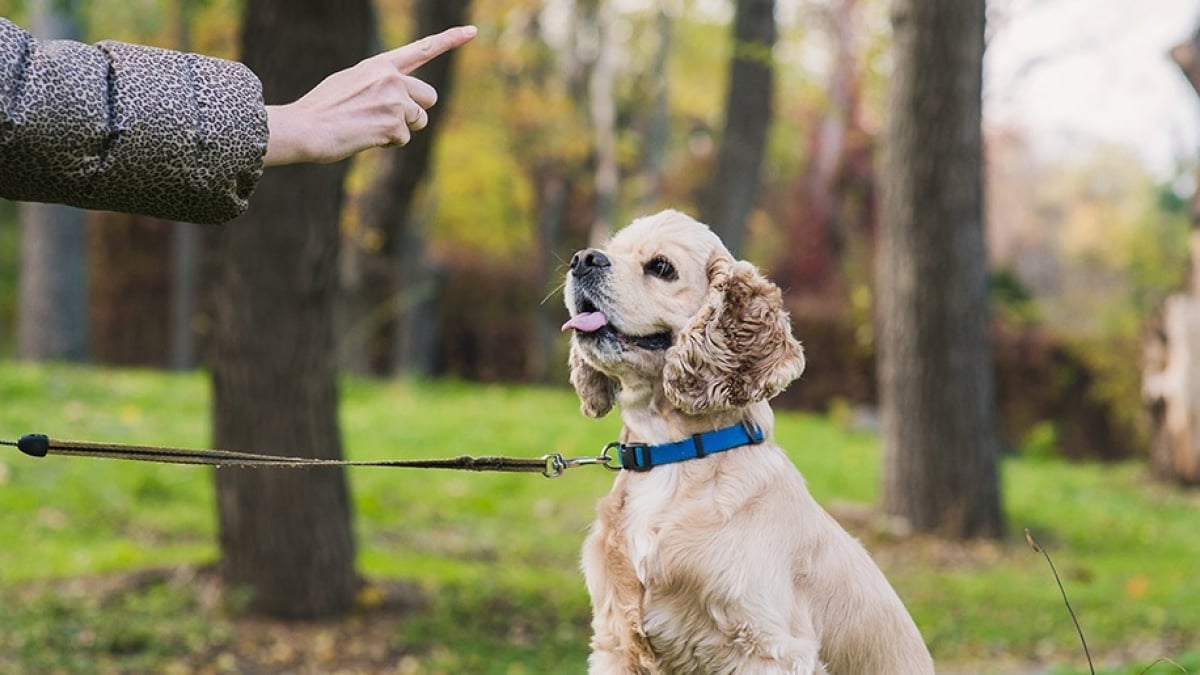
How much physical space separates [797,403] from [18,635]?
56.8 feet

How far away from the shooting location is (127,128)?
2527 millimetres

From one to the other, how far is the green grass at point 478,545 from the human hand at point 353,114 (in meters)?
3.24

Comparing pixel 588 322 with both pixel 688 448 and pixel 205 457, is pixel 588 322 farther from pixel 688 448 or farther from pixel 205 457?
pixel 205 457

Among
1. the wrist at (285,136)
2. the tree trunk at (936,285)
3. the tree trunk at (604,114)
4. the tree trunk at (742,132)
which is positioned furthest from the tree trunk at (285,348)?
the tree trunk at (604,114)

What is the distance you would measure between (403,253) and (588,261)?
15.8 metres

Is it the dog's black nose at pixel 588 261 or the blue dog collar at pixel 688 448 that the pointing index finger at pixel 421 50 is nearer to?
the dog's black nose at pixel 588 261

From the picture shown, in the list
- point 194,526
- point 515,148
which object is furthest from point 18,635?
point 515,148

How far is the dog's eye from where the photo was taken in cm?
372


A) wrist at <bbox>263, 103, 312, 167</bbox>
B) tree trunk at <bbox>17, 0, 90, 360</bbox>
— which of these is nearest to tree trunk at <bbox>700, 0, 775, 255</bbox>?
tree trunk at <bbox>17, 0, 90, 360</bbox>

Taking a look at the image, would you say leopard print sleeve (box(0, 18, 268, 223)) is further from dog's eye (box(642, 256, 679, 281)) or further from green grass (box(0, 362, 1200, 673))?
green grass (box(0, 362, 1200, 673))

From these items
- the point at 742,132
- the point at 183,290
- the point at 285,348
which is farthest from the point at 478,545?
the point at 183,290

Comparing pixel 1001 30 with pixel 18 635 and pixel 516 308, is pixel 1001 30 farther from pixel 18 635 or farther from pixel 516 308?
pixel 18 635

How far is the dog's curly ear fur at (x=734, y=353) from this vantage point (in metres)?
3.49

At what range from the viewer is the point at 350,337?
61.0 feet
